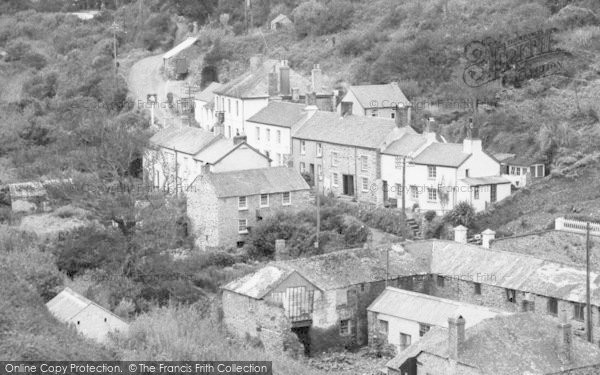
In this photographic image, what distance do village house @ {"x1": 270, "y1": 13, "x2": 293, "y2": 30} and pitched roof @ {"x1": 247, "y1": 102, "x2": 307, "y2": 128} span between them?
21.5 meters

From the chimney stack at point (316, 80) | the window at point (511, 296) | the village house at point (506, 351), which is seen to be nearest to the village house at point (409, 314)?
the village house at point (506, 351)

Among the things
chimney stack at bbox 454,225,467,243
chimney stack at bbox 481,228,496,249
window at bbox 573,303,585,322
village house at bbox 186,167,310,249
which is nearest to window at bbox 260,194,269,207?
village house at bbox 186,167,310,249

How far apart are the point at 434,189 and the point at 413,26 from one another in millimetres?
22884

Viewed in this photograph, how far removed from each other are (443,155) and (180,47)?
34.7 m

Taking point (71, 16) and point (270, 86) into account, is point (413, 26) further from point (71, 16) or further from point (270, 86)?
point (71, 16)

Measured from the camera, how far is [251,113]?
57.6 meters

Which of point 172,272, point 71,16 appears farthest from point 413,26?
point 71,16

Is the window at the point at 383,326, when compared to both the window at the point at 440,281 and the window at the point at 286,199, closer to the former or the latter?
the window at the point at 440,281

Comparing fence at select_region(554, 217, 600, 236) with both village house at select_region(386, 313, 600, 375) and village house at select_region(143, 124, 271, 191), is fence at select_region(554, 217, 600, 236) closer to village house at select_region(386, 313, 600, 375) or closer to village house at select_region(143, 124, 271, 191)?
village house at select_region(386, 313, 600, 375)

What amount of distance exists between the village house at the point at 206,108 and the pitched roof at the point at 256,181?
1289 centimetres

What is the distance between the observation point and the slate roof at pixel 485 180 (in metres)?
45.4

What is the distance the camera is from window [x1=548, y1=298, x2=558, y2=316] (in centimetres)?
3459

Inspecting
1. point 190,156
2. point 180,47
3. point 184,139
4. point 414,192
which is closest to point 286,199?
point 414,192

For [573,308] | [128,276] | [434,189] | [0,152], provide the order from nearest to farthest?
1. [573,308]
2. [128,276]
3. [434,189]
4. [0,152]
